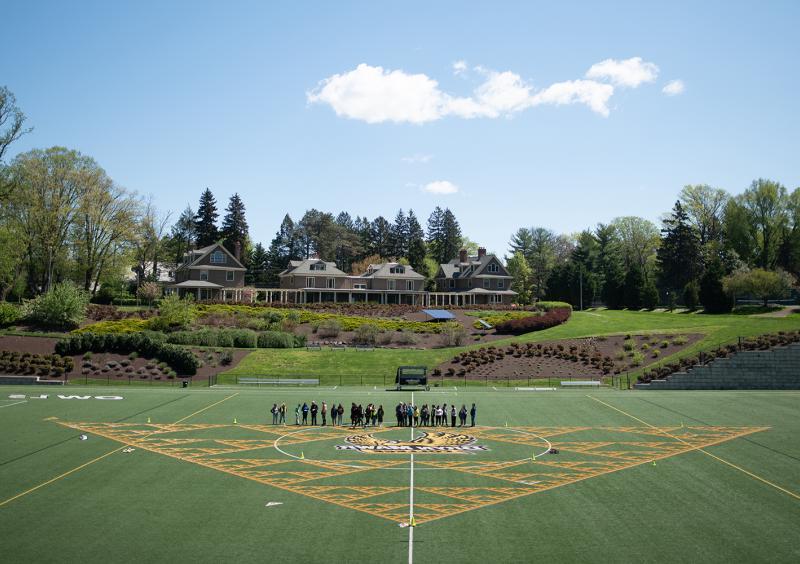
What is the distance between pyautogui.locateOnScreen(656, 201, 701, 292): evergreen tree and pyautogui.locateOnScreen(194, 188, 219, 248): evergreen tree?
82.7 meters

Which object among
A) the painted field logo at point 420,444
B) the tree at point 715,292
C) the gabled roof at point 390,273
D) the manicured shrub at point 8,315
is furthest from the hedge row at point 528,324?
the manicured shrub at point 8,315

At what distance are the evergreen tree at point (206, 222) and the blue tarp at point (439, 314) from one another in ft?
182

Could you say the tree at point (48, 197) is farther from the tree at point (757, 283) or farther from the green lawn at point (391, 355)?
the tree at point (757, 283)

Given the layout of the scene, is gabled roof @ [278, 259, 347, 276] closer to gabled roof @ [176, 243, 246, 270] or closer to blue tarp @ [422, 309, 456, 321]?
gabled roof @ [176, 243, 246, 270]

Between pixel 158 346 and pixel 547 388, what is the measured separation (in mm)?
35984

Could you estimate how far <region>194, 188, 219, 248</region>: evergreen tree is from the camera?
436 feet

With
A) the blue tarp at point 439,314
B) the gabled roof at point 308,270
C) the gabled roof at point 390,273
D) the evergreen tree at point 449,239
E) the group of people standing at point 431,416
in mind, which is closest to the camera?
the group of people standing at point 431,416

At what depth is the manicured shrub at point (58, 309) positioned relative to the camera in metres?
73.6

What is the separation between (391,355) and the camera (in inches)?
2712

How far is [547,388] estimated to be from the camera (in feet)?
189

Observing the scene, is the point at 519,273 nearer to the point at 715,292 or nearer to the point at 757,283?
the point at 715,292

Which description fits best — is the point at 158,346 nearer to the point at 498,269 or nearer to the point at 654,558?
the point at 654,558

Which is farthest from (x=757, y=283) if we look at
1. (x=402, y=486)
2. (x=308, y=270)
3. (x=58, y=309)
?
(x=58, y=309)

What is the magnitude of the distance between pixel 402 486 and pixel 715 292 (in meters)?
78.9
